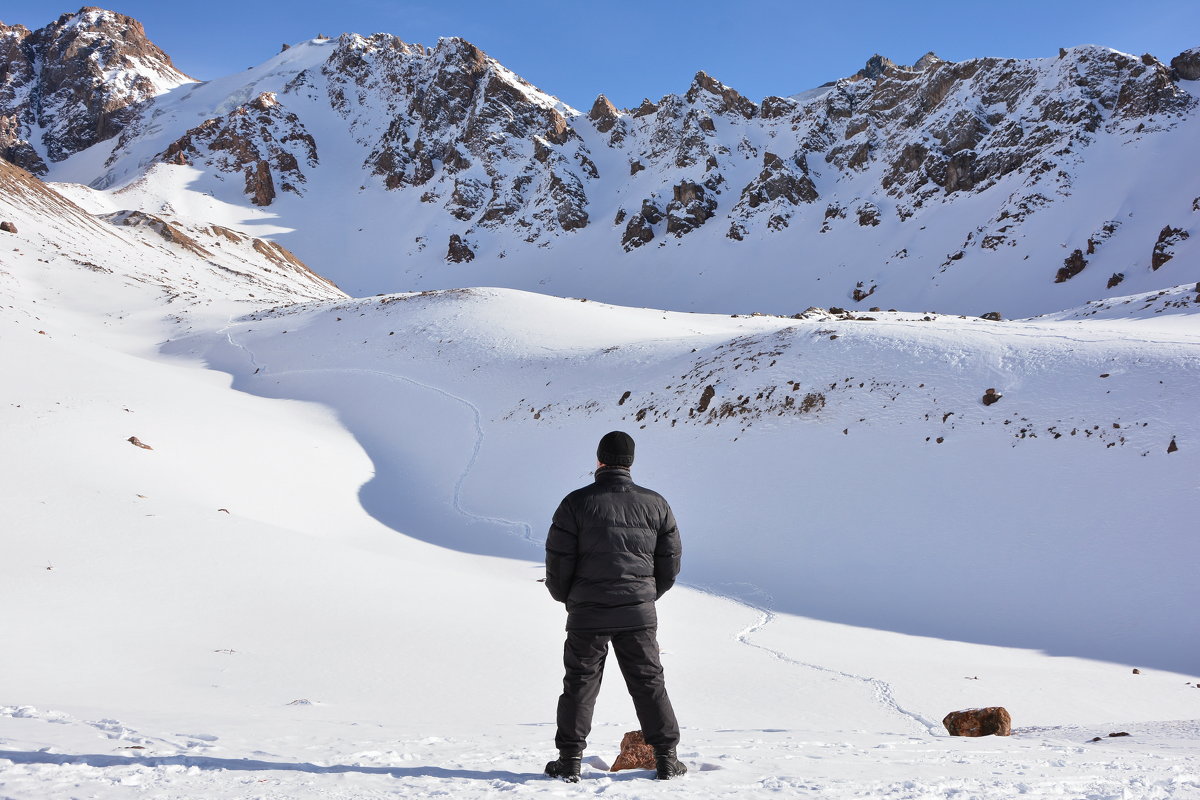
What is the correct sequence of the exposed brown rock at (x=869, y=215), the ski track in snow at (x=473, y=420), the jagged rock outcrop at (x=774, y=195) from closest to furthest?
the ski track in snow at (x=473, y=420), the exposed brown rock at (x=869, y=215), the jagged rock outcrop at (x=774, y=195)

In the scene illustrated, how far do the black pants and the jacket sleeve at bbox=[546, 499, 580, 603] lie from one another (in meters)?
0.32

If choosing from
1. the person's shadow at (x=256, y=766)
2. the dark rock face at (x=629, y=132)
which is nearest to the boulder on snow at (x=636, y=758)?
the person's shadow at (x=256, y=766)

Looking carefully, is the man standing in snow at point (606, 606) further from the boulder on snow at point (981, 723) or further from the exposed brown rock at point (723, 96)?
the exposed brown rock at point (723, 96)

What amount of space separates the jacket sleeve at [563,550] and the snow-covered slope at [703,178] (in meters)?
58.2

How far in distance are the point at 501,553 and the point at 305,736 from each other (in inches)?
389

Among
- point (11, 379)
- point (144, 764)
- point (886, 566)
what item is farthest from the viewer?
point (11, 379)

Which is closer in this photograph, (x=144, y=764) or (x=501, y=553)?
(x=144, y=764)

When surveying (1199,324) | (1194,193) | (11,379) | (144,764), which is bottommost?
(144,764)

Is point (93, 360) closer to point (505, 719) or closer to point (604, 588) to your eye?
point (505, 719)

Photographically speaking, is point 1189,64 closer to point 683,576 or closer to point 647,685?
point 683,576

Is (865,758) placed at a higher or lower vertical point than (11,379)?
lower

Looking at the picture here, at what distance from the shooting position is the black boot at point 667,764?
4445 millimetres

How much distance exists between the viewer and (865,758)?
5.07 meters

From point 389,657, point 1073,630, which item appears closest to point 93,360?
point 389,657
